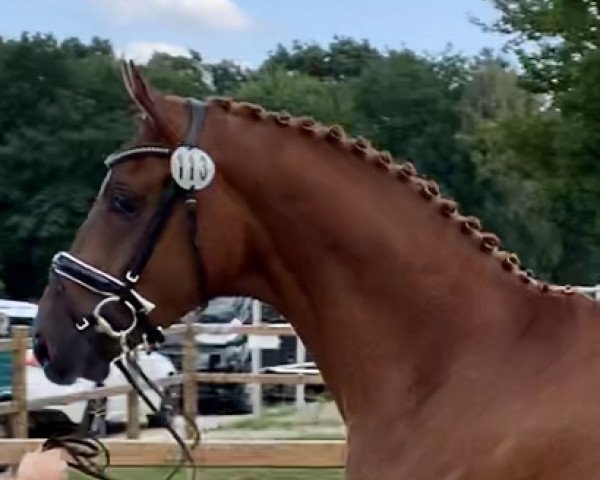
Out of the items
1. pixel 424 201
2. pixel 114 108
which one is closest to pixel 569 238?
pixel 114 108

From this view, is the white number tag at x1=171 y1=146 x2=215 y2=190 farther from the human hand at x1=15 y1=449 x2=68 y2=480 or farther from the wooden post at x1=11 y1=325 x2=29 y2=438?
the wooden post at x1=11 y1=325 x2=29 y2=438

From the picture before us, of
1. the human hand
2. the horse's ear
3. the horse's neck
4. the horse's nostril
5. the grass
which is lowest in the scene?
the grass

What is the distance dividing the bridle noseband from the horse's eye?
6cm

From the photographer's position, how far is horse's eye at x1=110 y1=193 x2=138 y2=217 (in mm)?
3609

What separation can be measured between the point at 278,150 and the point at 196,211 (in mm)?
272

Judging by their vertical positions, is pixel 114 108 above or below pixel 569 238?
above

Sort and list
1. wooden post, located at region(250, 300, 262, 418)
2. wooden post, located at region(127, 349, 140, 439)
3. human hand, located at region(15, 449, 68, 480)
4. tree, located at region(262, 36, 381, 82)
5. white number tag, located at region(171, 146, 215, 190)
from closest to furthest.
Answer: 1. human hand, located at region(15, 449, 68, 480)
2. white number tag, located at region(171, 146, 215, 190)
3. wooden post, located at region(127, 349, 140, 439)
4. wooden post, located at region(250, 300, 262, 418)
5. tree, located at region(262, 36, 381, 82)

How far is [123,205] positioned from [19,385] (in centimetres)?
663

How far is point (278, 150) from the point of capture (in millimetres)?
3625

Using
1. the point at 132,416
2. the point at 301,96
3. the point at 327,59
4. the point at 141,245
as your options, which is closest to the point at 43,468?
the point at 141,245

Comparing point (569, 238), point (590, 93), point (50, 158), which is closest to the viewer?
point (590, 93)

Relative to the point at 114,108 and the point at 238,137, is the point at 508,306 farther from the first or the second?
the point at 114,108

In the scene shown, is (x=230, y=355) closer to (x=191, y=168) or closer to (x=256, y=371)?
(x=256, y=371)

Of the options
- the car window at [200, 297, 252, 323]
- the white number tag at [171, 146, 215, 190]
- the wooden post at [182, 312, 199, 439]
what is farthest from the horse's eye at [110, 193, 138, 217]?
the car window at [200, 297, 252, 323]
